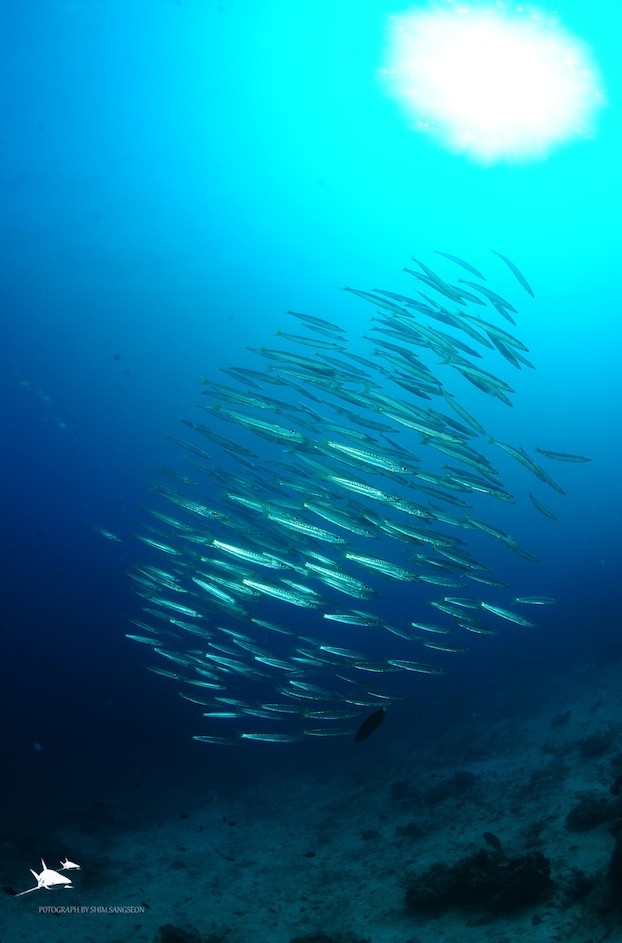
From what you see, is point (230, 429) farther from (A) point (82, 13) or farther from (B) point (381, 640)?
(A) point (82, 13)

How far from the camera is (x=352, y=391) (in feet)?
23.9

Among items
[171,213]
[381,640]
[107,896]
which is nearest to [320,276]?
[171,213]

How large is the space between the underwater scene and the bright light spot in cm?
10

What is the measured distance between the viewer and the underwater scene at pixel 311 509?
6.94 metres

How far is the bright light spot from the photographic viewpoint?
42.9 feet

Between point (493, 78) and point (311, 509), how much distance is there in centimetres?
1575

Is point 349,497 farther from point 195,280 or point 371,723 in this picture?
point 195,280

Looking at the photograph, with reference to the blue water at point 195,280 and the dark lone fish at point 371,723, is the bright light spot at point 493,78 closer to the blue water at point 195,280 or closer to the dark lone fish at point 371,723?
the blue water at point 195,280

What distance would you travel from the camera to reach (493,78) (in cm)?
1512

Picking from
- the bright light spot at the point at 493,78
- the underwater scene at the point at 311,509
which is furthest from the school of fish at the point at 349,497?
the bright light spot at the point at 493,78

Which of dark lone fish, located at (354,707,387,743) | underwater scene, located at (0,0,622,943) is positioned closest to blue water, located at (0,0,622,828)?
underwater scene, located at (0,0,622,943)

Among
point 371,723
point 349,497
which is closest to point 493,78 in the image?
point 349,497

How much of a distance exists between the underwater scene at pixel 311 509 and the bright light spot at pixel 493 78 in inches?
4.1

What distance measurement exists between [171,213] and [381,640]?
22970 mm
